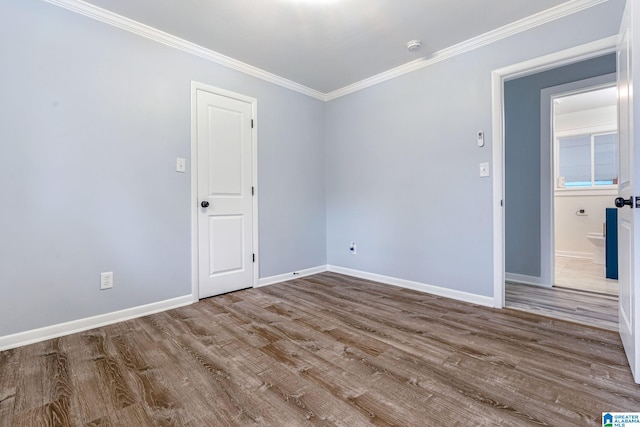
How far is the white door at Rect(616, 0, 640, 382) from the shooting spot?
1474mm

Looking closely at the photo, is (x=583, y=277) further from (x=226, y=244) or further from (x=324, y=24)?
(x=226, y=244)

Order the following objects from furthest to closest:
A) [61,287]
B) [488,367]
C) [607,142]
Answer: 1. [607,142]
2. [61,287]
3. [488,367]

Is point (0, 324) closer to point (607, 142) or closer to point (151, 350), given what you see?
point (151, 350)

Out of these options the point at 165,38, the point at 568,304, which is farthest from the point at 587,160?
the point at 165,38

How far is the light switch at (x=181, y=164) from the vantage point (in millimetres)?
2764

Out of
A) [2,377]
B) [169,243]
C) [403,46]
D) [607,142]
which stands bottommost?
[2,377]

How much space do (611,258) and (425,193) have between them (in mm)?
→ 2612

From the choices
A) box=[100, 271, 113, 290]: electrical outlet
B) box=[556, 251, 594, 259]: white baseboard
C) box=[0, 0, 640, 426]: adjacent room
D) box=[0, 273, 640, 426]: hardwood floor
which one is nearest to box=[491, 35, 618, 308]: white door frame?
box=[0, 0, 640, 426]: adjacent room

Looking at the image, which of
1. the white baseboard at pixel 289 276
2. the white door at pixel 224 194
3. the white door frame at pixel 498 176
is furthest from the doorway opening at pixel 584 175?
the white door at pixel 224 194

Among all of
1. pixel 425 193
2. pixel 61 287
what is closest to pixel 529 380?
pixel 425 193

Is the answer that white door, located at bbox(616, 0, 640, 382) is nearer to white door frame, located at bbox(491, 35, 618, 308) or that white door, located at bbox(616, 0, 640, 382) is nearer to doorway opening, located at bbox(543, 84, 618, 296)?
white door frame, located at bbox(491, 35, 618, 308)

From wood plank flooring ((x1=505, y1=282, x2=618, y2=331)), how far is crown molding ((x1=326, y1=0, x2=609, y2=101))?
2.41 metres

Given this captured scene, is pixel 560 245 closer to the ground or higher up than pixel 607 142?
closer to the ground

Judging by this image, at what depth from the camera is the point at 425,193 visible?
124 inches
